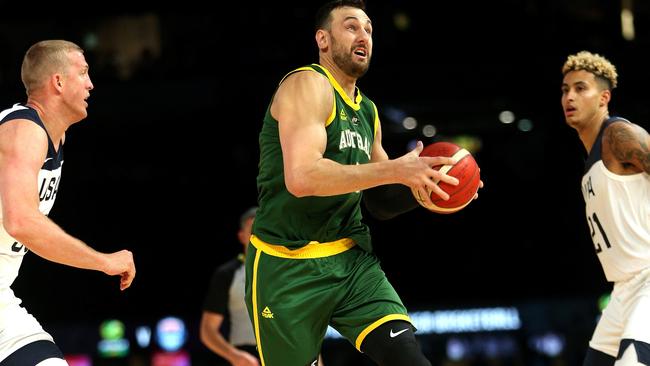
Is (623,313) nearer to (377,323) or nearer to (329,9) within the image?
(377,323)

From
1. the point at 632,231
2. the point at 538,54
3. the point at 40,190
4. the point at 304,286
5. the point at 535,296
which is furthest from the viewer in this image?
the point at 535,296

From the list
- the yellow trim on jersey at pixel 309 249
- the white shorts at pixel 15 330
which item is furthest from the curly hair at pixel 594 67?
the white shorts at pixel 15 330

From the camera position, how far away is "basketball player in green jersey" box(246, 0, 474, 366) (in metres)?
3.82

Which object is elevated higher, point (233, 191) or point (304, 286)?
point (304, 286)

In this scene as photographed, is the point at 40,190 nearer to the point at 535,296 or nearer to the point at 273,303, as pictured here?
the point at 273,303

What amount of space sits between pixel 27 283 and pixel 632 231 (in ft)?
34.2

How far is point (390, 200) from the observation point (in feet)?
14.1

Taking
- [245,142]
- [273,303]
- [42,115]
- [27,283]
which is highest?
[42,115]

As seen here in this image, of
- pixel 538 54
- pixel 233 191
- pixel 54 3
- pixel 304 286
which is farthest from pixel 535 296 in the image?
pixel 304 286

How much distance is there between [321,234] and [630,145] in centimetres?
178

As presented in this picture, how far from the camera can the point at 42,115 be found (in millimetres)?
3824

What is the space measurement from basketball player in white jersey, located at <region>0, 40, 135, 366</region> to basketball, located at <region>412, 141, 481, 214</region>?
1.23 meters

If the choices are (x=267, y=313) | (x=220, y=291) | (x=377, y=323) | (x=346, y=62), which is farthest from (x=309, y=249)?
(x=220, y=291)

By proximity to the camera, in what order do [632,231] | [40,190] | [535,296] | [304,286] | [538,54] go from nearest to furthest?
[40,190] < [304,286] < [632,231] < [538,54] < [535,296]
